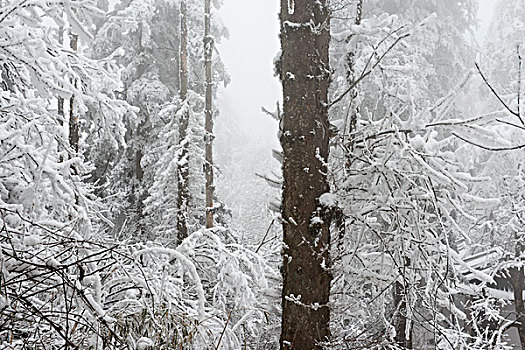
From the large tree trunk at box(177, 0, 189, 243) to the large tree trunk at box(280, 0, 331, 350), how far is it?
8.77m

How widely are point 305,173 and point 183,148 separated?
9253mm

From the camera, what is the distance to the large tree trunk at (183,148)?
11398mm

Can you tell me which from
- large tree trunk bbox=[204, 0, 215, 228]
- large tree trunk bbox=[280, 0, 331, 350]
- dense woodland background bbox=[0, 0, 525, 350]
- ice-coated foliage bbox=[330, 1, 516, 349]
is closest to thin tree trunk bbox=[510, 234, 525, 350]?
large tree trunk bbox=[204, 0, 215, 228]

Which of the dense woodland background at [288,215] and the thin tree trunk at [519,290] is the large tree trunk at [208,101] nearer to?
the dense woodland background at [288,215]

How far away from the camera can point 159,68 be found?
14547mm

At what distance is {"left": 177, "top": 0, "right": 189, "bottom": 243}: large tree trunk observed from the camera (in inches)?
449

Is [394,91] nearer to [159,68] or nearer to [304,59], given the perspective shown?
[304,59]

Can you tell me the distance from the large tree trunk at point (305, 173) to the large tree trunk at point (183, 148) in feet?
28.8

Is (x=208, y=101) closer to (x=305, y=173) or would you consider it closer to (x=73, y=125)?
(x=73, y=125)

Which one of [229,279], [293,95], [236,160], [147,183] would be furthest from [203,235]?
[236,160]

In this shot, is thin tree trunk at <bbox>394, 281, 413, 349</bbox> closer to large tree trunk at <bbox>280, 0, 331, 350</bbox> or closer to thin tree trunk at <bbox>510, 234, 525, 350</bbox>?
large tree trunk at <bbox>280, 0, 331, 350</bbox>

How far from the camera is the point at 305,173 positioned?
109 inches

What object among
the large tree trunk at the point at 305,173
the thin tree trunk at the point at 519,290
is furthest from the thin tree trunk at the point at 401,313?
the thin tree trunk at the point at 519,290

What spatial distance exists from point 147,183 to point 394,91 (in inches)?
466
